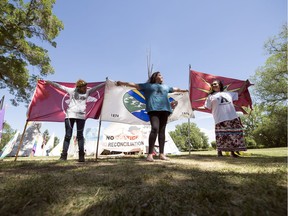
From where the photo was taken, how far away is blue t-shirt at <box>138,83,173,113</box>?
4332mm

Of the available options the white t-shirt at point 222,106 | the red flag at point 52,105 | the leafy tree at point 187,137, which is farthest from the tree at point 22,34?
the leafy tree at point 187,137

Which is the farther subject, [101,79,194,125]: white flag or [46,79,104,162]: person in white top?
[101,79,194,125]: white flag

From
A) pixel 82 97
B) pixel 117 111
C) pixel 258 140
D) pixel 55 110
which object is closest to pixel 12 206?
pixel 82 97

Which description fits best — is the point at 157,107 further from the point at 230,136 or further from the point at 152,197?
the point at 152,197

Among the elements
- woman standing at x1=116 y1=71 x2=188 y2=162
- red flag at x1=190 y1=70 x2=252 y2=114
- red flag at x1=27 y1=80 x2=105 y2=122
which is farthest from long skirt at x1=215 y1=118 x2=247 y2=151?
red flag at x1=27 y1=80 x2=105 y2=122

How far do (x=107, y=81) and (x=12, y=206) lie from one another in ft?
14.7

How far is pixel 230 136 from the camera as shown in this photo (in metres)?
5.27

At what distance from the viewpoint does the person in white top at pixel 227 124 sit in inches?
205

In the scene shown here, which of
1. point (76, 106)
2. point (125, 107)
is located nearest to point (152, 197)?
point (76, 106)

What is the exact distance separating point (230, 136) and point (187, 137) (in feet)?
211

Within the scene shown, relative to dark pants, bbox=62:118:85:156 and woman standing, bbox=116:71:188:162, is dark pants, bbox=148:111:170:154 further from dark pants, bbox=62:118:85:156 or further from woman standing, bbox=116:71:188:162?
dark pants, bbox=62:118:85:156

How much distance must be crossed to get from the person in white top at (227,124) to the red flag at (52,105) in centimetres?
344

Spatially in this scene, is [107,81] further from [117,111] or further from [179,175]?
[179,175]

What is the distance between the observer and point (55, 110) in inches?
245
